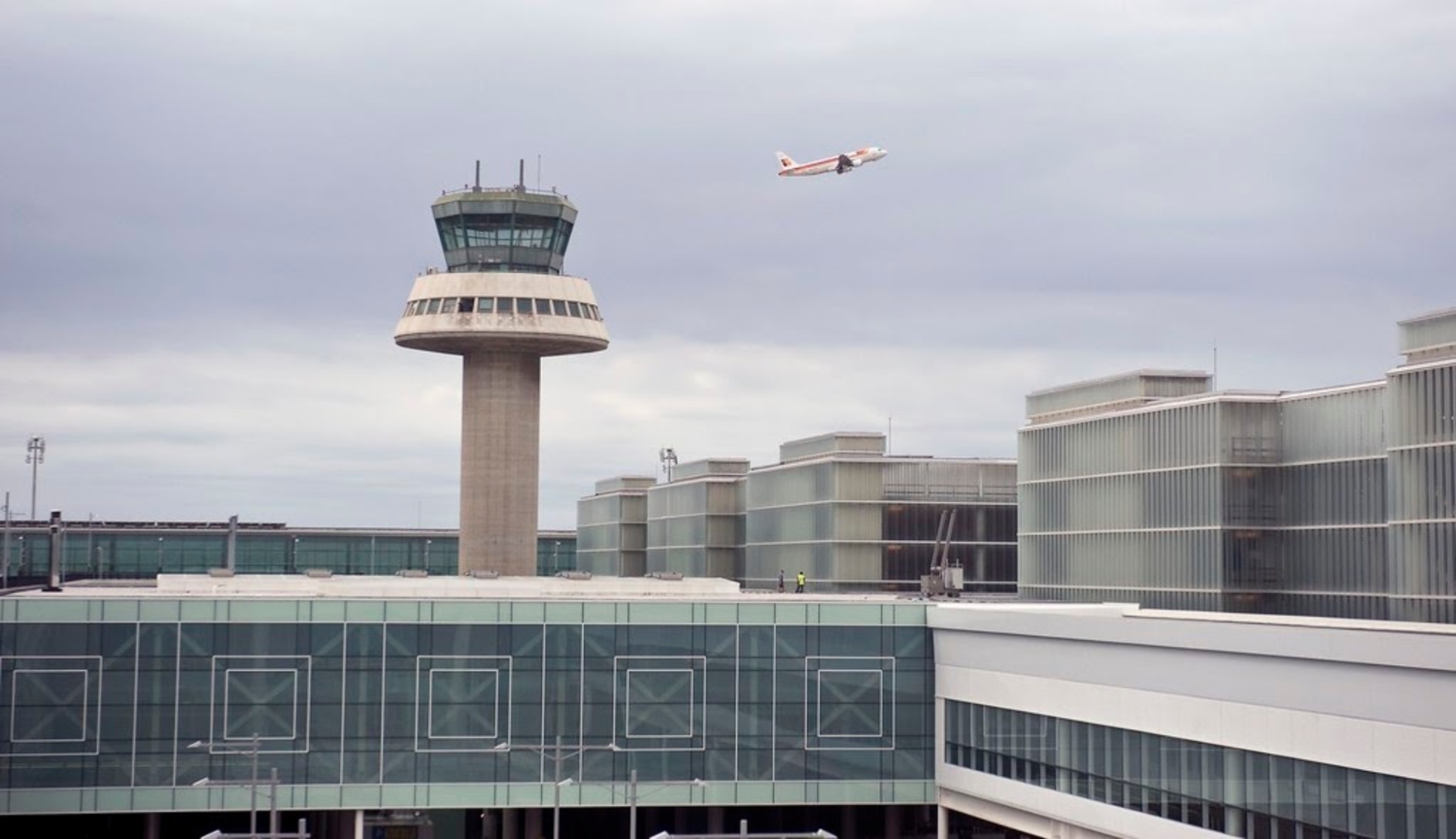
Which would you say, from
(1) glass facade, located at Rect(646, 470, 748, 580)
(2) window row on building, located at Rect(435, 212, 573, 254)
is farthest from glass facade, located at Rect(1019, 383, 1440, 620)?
(1) glass facade, located at Rect(646, 470, 748, 580)

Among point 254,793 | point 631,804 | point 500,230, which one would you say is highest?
point 500,230

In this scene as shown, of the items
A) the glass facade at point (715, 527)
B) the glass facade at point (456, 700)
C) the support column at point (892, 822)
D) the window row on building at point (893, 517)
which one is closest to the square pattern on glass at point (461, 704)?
the glass facade at point (456, 700)

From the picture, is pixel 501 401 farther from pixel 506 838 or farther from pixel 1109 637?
pixel 1109 637

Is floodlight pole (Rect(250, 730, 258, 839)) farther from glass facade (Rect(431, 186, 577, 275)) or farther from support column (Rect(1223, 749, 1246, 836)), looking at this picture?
glass facade (Rect(431, 186, 577, 275))

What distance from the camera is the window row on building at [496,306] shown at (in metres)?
131

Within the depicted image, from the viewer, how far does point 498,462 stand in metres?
131

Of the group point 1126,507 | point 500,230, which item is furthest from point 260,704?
point 500,230

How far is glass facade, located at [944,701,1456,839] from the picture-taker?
5794 cm

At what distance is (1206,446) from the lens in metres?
106

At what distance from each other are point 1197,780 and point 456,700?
34549mm

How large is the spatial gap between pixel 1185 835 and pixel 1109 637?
809 centimetres

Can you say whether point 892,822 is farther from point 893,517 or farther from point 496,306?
point 893,517

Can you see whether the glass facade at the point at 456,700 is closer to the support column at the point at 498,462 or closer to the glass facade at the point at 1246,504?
the glass facade at the point at 1246,504

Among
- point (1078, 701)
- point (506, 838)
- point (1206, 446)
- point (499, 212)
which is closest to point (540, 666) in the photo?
point (506, 838)
